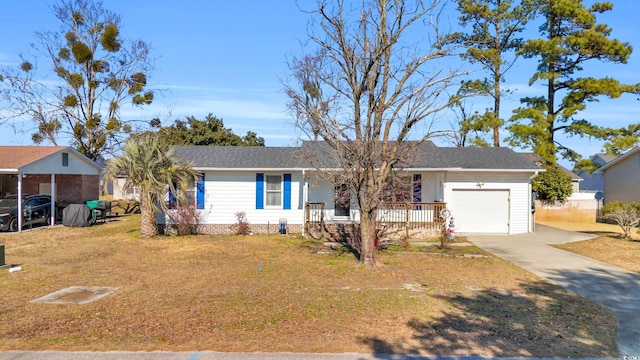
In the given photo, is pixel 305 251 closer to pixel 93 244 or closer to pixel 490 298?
pixel 490 298

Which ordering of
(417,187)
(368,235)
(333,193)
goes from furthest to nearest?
(417,187), (333,193), (368,235)

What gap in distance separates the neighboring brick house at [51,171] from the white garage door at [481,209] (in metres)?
18.6

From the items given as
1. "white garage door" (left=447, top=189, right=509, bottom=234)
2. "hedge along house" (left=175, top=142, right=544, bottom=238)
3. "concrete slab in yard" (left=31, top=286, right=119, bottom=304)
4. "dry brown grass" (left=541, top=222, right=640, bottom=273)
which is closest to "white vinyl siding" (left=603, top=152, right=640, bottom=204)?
"dry brown grass" (left=541, top=222, right=640, bottom=273)

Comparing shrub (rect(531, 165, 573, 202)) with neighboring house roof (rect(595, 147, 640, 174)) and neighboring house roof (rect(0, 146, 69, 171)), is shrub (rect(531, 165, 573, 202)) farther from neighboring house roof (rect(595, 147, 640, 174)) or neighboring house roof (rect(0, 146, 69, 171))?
neighboring house roof (rect(0, 146, 69, 171))

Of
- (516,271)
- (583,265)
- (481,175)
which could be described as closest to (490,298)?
(516,271)

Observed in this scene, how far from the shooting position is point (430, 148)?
805 inches

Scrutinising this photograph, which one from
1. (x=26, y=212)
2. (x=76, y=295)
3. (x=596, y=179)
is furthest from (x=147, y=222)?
(x=596, y=179)

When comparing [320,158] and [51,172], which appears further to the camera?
[51,172]

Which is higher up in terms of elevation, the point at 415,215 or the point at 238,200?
the point at 238,200

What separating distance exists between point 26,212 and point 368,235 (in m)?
16.6

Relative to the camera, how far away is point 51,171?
20375mm

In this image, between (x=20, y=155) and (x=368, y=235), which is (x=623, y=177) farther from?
(x=20, y=155)

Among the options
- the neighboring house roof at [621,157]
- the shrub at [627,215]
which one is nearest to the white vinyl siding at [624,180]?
the neighboring house roof at [621,157]

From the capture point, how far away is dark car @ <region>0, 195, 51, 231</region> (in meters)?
18.0
